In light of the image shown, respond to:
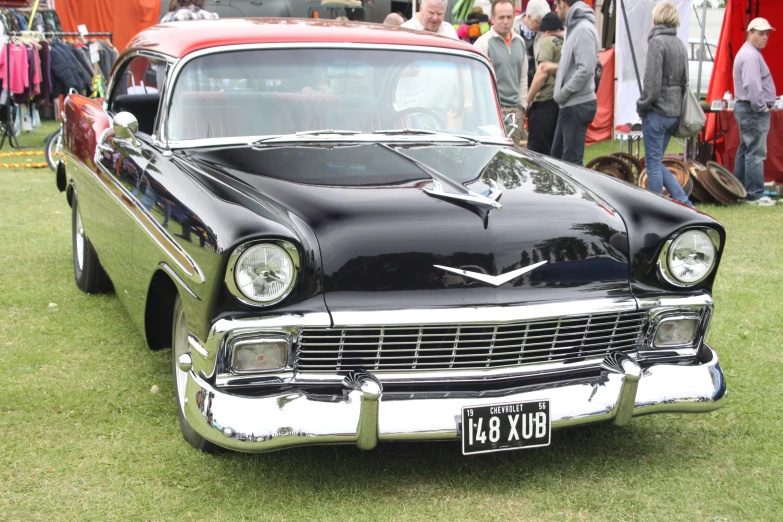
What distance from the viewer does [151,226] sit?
362cm

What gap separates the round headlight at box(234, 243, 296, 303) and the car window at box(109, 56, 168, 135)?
58.0 inches

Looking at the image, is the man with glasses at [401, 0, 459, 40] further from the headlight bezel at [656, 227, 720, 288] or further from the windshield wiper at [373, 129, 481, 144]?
the headlight bezel at [656, 227, 720, 288]

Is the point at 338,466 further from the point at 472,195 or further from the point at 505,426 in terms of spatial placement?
the point at 472,195

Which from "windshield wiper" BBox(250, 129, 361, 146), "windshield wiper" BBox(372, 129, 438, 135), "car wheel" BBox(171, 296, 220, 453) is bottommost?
"car wheel" BBox(171, 296, 220, 453)

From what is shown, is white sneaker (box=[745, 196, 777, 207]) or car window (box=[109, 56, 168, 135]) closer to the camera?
car window (box=[109, 56, 168, 135])

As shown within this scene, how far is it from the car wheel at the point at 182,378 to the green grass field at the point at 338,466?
0.16 feet

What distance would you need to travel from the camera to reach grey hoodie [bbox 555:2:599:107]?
7.89 metres

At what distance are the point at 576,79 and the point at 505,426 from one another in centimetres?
540

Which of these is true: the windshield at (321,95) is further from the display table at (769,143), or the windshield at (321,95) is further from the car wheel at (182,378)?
the display table at (769,143)

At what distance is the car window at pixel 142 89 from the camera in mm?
4344

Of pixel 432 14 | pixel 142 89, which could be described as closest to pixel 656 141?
pixel 432 14

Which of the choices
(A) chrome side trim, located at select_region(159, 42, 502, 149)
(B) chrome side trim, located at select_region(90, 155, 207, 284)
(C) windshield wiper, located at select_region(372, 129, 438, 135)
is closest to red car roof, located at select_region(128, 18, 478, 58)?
(A) chrome side trim, located at select_region(159, 42, 502, 149)

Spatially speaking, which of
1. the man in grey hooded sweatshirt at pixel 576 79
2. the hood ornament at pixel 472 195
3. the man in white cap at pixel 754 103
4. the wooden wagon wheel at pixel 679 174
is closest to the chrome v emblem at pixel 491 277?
the hood ornament at pixel 472 195

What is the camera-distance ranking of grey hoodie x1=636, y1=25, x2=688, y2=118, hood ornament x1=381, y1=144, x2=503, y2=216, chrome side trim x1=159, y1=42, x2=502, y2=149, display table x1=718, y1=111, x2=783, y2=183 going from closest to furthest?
hood ornament x1=381, y1=144, x2=503, y2=216, chrome side trim x1=159, y1=42, x2=502, y2=149, grey hoodie x1=636, y1=25, x2=688, y2=118, display table x1=718, y1=111, x2=783, y2=183
